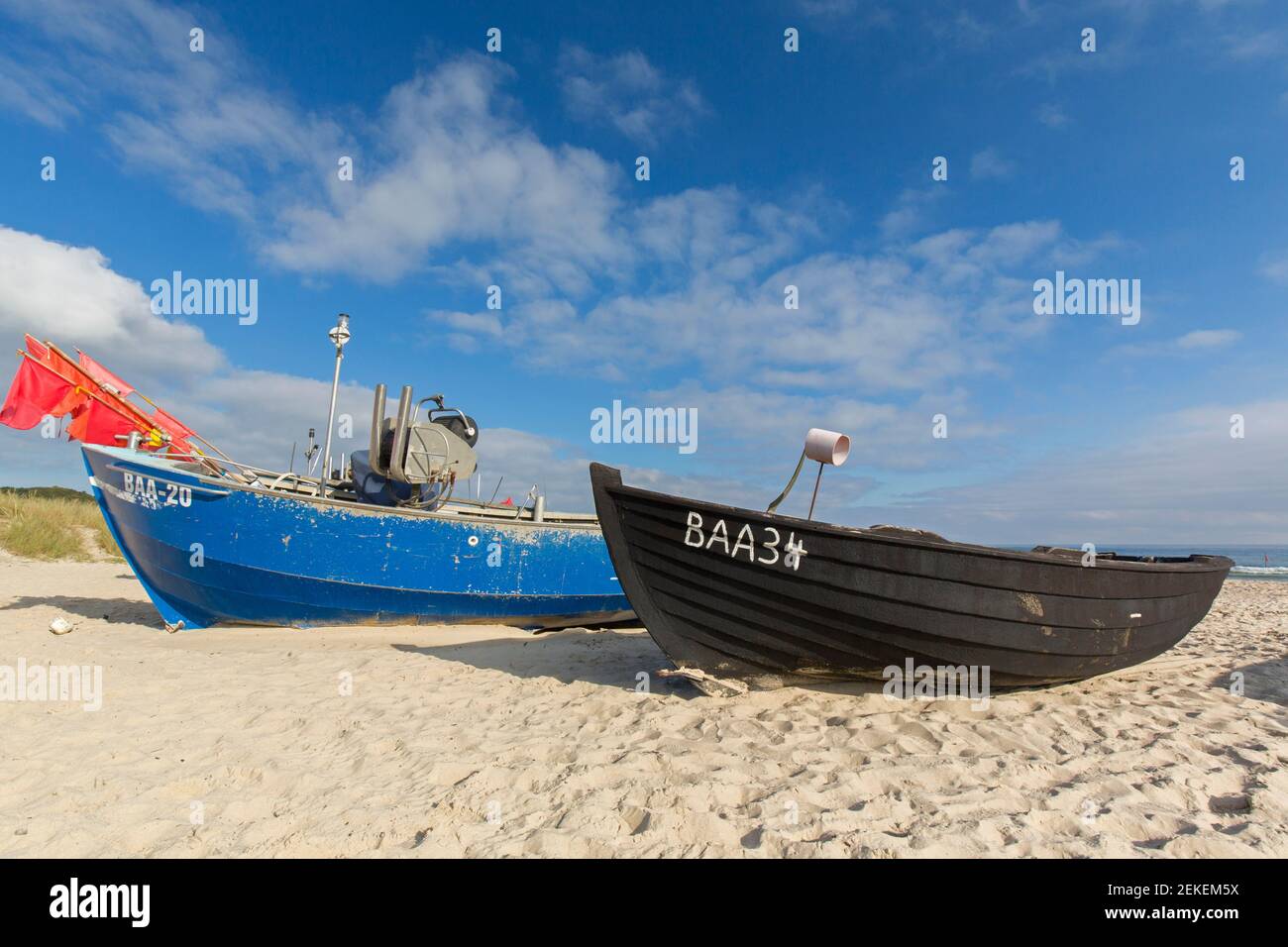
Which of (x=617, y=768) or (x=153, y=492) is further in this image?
(x=153, y=492)

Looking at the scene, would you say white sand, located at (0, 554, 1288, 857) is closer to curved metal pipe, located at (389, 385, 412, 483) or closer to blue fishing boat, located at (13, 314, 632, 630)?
blue fishing boat, located at (13, 314, 632, 630)

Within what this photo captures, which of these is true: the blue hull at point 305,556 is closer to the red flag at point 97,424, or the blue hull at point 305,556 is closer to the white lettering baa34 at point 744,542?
the red flag at point 97,424

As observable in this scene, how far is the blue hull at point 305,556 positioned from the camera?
26.5 feet

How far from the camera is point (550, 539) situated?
9672 millimetres

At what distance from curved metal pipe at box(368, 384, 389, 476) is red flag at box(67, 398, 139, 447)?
4.26m

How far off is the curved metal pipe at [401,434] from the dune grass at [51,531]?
51.6 feet

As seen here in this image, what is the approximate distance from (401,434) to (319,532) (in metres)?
1.71

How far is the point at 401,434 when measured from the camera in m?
8.59

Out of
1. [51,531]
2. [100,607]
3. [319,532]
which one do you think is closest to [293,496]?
[319,532]

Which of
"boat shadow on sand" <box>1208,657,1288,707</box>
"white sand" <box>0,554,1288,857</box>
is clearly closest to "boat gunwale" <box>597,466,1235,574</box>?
"white sand" <box>0,554,1288,857</box>

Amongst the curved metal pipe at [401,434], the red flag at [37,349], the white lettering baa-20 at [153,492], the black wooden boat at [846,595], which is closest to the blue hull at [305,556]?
→ the white lettering baa-20 at [153,492]

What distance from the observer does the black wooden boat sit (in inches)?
180

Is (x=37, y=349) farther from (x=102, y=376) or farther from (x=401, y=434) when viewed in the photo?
(x=401, y=434)
